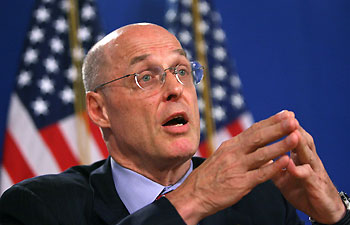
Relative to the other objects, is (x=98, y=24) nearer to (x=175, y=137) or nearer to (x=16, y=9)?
(x=16, y=9)

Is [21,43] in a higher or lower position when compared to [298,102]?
higher

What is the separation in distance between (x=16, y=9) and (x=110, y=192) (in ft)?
7.21

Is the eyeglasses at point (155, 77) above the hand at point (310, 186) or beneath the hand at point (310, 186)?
above

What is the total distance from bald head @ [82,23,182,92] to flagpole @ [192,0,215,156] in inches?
56.1

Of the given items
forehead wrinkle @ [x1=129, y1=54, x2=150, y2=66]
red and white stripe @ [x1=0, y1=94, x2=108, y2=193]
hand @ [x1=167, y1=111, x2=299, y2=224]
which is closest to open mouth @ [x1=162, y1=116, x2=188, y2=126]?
forehead wrinkle @ [x1=129, y1=54, x2=150, y2=66]

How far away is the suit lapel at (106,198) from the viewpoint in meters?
1.53

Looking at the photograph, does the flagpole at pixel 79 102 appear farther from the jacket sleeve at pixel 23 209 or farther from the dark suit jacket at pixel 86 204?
the jacket sleeve at pixel 23 209

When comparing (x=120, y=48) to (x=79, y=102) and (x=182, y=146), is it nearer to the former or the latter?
(x=182, y=146)

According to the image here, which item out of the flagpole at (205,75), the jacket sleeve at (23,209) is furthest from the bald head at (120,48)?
the flagpole at (205,75)

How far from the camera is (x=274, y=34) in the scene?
3.48 meters

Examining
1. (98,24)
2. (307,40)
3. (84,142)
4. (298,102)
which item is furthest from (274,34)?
(84,142)

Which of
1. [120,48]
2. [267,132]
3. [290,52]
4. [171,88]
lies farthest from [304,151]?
[290,52]

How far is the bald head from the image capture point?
167cm

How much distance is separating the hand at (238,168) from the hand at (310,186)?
12 cm
